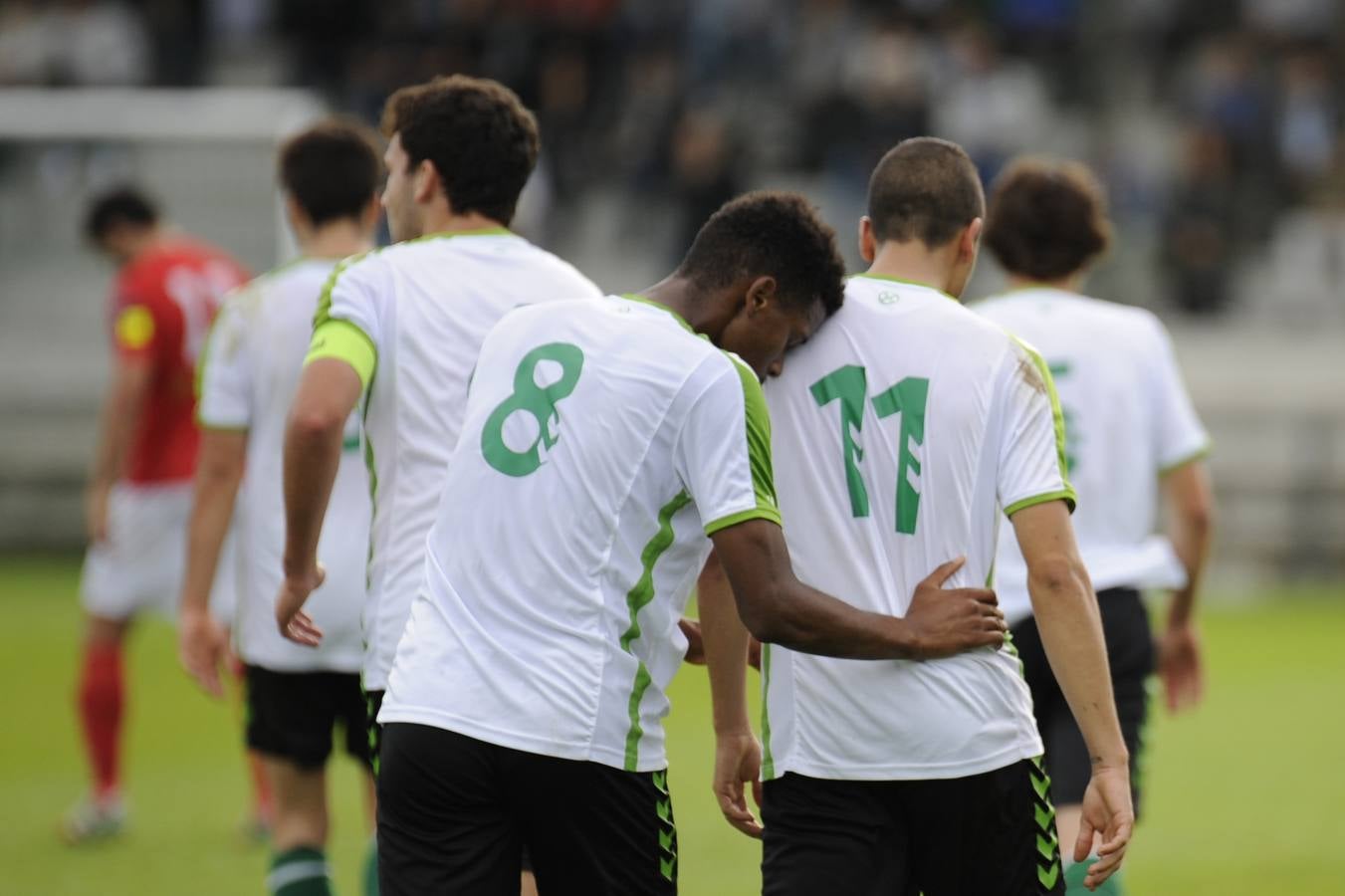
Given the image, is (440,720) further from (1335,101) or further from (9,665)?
(1335,101)

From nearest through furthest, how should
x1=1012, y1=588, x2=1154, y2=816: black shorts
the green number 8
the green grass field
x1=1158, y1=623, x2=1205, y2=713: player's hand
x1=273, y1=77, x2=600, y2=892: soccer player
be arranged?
1. the green number 8
2. x1=273, y1=77, x2=600, y2=892: soccer player
3. x1=1012, y1=588, x2=1154, y2=816: black shorts
4. x1=1158, y1=623, x2=1205, y2=713: player's hand
5. the green grass field

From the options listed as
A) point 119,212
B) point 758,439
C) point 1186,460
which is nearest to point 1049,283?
point 1186,460

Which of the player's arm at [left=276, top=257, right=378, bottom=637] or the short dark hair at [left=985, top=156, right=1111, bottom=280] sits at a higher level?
the short dark hair at [left=985, top=156, right=1111, bottom=280]

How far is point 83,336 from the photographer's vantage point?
54.4ft

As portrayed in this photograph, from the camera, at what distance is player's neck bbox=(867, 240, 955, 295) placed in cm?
434

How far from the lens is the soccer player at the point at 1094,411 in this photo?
5.70 metres

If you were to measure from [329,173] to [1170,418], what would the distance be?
95.7 inches

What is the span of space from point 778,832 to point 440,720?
0.77 meters

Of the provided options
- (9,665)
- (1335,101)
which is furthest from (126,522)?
(1335,101)

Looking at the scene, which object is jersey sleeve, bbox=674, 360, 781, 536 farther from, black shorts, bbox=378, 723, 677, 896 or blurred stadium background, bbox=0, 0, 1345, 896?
blurred stadium background, bbox=0, 0, 1345, 896

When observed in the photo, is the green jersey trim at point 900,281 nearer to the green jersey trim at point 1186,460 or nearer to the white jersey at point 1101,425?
the white jersey at point 1101,425

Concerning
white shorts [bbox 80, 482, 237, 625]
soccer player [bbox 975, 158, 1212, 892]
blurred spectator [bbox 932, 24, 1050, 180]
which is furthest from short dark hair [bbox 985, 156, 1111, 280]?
blurred spectator [bbox 932, 24, 1050, 180]

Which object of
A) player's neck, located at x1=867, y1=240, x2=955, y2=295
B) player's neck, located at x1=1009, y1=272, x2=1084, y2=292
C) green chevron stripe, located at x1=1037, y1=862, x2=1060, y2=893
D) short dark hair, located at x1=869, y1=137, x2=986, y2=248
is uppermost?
short dark hair, located at x1=869, y1=137, x2=986, y2=248

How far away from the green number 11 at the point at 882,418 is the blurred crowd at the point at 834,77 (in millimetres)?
14143
